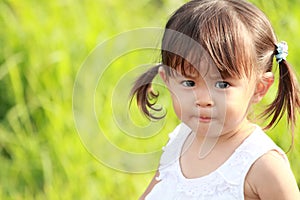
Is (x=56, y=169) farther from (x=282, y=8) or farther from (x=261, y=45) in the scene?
(x=261, y=45)

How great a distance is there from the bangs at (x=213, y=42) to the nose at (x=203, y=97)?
5 centimetres

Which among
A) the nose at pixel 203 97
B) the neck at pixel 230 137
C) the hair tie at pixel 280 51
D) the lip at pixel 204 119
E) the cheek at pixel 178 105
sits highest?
the hair tie at pixel 280 51

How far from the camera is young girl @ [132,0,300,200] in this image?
2.32 metres

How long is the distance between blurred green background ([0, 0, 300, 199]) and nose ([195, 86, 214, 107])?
1016mm

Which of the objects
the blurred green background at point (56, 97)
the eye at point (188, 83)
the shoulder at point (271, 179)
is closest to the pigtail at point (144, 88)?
the eye at point (188, 83)

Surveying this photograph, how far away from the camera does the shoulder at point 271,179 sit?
2328mm

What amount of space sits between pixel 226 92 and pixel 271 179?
0.25 m

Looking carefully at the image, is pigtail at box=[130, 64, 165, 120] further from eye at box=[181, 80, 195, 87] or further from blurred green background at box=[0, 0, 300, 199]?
blurred green background at box=[0, 0, 300, 199]

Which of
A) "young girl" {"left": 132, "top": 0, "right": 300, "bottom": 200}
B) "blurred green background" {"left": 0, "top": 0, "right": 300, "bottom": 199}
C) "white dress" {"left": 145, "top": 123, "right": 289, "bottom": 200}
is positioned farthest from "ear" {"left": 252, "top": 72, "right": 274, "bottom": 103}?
"blurred green background" {"left": 0, "top": 0, "right": 300, "bottom": 199}

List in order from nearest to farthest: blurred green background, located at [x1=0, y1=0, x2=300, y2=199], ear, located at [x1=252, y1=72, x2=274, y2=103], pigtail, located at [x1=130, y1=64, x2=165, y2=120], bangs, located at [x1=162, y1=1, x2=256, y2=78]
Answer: bangs, located at [x1=162, y1=1, x2=256, y2=78] → ear, located at [x1=252, y1=72, x2=274, y2=103] → pigtail, located at [x1=130, y1=64, x2=165, y2=120] → blurred green background, located at [x1=0, y1=0, x2=300, y2=199]

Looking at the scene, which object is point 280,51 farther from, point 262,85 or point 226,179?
point 226,179

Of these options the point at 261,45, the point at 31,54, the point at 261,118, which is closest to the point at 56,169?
the point at 31,54

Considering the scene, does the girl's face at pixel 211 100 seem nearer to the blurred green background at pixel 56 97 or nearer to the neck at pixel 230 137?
the neck at pixel 230 137

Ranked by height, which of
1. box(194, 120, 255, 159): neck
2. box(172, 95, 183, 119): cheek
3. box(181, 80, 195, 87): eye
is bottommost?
box(194, 120, 255, 159): neck
